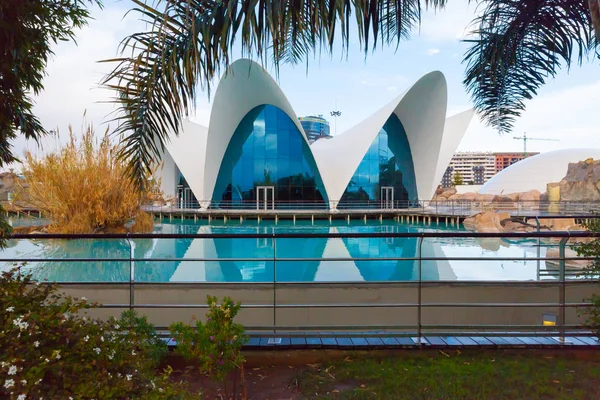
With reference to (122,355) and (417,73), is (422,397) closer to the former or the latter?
(122,355)

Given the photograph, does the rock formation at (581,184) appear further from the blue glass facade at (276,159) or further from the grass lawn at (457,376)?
the grass lawn at (457,376)

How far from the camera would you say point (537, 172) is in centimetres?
4150

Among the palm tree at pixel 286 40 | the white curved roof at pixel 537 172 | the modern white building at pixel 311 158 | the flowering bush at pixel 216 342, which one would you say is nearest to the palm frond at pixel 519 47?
the palm tree at pixel 286 40

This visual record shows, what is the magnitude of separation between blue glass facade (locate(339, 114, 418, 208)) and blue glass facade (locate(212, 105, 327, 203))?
265 cm

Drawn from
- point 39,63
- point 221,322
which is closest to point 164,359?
point 221,322

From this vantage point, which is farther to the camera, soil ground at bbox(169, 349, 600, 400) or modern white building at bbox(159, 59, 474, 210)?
modern white building at bbox(159, 59, 474, 210)

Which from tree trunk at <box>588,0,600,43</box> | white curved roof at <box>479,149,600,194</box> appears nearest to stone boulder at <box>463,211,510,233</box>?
tree trunk at <box>588,0,600,43</box>

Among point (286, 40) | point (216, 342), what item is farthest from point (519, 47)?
point (216, 342)

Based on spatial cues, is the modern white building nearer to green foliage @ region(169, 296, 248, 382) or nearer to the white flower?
green foliage @ region(169, 296, 248, 382)

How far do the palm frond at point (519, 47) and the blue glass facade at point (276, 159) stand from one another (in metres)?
24.5

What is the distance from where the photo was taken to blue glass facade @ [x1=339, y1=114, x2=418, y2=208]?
28859mm

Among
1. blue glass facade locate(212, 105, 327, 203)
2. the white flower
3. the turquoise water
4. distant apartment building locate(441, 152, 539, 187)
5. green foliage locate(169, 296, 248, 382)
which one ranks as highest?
distant apartment building locate(441, 152, 539, 187)

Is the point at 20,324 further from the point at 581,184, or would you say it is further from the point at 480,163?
the point at 480,163

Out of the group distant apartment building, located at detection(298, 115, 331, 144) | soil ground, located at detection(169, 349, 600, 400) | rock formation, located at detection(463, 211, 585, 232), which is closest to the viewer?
soil ground, located at detection(169, 349, 600, 400)
